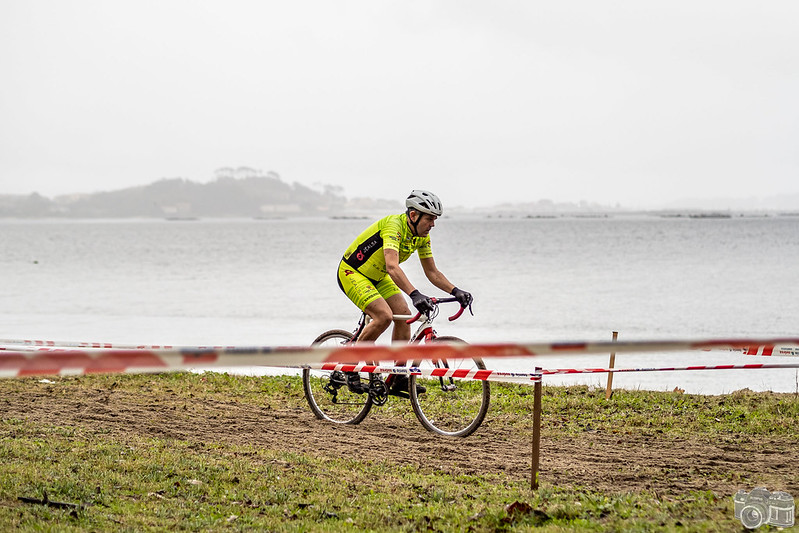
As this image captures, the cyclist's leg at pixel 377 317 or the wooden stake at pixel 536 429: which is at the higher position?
the cyclist's leg at pixel 377 317

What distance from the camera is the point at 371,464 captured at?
7336mm

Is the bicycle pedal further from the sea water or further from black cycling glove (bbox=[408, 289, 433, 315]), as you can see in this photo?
the sea water

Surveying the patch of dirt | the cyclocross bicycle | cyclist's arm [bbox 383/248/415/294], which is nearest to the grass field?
the patch of dirt

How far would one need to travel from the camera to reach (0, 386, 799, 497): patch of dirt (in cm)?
683

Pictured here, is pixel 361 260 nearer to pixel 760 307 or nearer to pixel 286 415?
pixel 286 415

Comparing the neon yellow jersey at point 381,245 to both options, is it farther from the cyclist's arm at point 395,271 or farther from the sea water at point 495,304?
the sea water at point 495,304

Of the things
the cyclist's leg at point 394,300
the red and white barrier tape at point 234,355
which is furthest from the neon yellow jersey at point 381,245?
the red and white barrier tape at point 234,355

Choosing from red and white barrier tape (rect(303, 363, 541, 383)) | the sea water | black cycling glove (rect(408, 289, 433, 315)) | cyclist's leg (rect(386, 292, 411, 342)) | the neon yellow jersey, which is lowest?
the sea water

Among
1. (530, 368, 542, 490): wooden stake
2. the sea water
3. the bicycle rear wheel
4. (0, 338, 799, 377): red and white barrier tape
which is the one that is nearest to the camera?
(0, 338, 799, 377): red and white barrier tape

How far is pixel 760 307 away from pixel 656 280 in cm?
1613

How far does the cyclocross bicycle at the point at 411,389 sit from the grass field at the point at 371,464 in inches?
10.1

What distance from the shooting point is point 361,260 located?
9.16 m

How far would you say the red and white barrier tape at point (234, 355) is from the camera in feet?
12.3

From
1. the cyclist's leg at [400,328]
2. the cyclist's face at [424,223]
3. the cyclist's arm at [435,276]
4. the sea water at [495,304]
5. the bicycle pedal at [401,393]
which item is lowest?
the sea water at [495,304]
